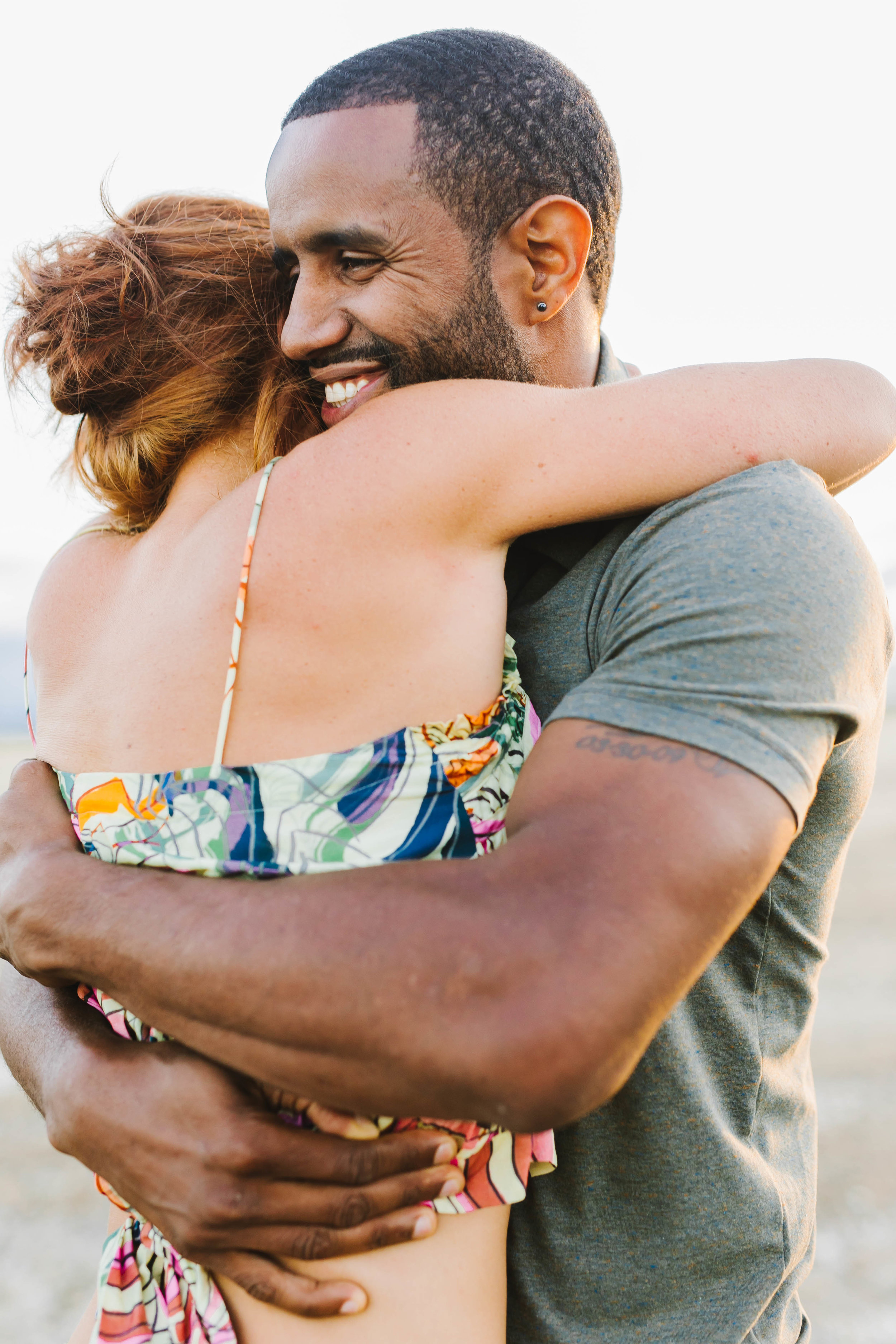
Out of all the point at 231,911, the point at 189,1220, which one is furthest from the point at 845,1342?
the point at 231,911

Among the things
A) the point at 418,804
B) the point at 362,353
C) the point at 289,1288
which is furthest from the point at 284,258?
the point at 289,1288

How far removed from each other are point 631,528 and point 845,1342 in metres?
4.07

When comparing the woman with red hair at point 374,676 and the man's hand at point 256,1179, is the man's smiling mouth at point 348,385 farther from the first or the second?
the man's hand at point 256,1179

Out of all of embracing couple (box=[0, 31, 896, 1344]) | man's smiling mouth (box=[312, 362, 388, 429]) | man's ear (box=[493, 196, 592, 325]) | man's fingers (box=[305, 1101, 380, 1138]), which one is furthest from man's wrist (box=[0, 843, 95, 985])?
man's ear (box=[493, 196, 592, 325])

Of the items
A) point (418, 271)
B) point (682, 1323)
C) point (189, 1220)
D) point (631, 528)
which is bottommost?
point (682, 1323)

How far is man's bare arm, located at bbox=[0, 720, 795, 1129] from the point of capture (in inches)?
39.1

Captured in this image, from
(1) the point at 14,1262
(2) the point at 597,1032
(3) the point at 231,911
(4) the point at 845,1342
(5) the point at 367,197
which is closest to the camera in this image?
(2) the point at 597,1032

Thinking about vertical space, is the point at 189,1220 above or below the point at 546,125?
below

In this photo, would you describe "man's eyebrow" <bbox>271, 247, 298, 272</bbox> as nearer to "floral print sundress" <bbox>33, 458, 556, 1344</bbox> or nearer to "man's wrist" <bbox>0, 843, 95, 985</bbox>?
"floral print sundress" <bbox>33, 458, 556, 1344</bbox>

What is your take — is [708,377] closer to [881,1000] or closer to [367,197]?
[367,197]

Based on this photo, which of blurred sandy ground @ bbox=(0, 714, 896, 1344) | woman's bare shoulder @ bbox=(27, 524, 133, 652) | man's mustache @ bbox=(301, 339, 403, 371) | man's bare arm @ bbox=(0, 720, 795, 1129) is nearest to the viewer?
man's bare arm @ bbox=(0, 720, 795, 1129)

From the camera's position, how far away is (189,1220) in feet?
4.12

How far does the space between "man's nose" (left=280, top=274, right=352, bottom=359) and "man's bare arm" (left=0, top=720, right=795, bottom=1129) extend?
966mm

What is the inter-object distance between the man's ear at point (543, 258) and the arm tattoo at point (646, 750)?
1160 millimetres
